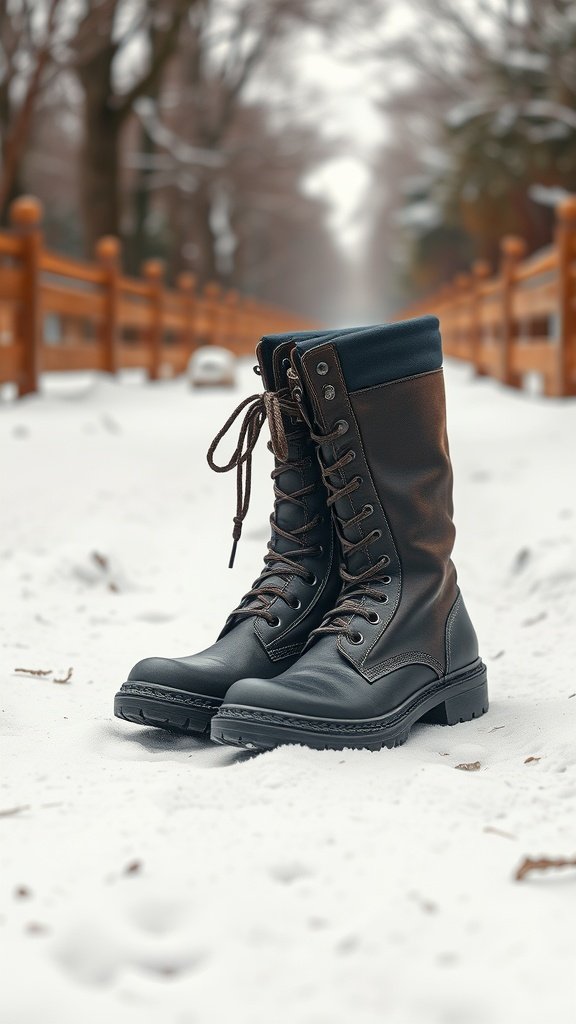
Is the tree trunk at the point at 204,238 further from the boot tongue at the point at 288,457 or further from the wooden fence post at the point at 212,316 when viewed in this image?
the boot tongue at the point at 288,457

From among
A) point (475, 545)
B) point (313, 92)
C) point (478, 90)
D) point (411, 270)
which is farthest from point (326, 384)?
point (411, 270)

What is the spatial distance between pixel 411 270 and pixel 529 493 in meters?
25.5

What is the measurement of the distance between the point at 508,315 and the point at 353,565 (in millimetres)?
7956

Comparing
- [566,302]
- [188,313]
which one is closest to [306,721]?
[566,302]

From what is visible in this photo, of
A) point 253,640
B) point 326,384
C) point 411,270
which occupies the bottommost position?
point 253,640

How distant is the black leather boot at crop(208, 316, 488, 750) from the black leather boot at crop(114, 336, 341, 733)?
0.05 meters

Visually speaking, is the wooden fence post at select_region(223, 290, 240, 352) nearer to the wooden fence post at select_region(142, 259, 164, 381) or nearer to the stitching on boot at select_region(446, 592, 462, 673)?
the wooden fence post at select_region(142, 259, 164, 381)

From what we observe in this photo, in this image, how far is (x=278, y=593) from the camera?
1953 mm

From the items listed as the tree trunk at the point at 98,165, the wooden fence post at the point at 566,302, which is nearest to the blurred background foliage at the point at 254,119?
the tree trunk at the point at 98,165

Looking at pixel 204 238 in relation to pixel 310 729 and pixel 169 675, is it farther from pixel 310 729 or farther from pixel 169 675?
pixel 310 729

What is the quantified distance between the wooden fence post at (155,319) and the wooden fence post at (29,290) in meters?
3.98

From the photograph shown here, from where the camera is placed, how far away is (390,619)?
1.88m

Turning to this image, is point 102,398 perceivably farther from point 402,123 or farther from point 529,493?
point 402,123

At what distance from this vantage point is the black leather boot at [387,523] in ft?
6.02
